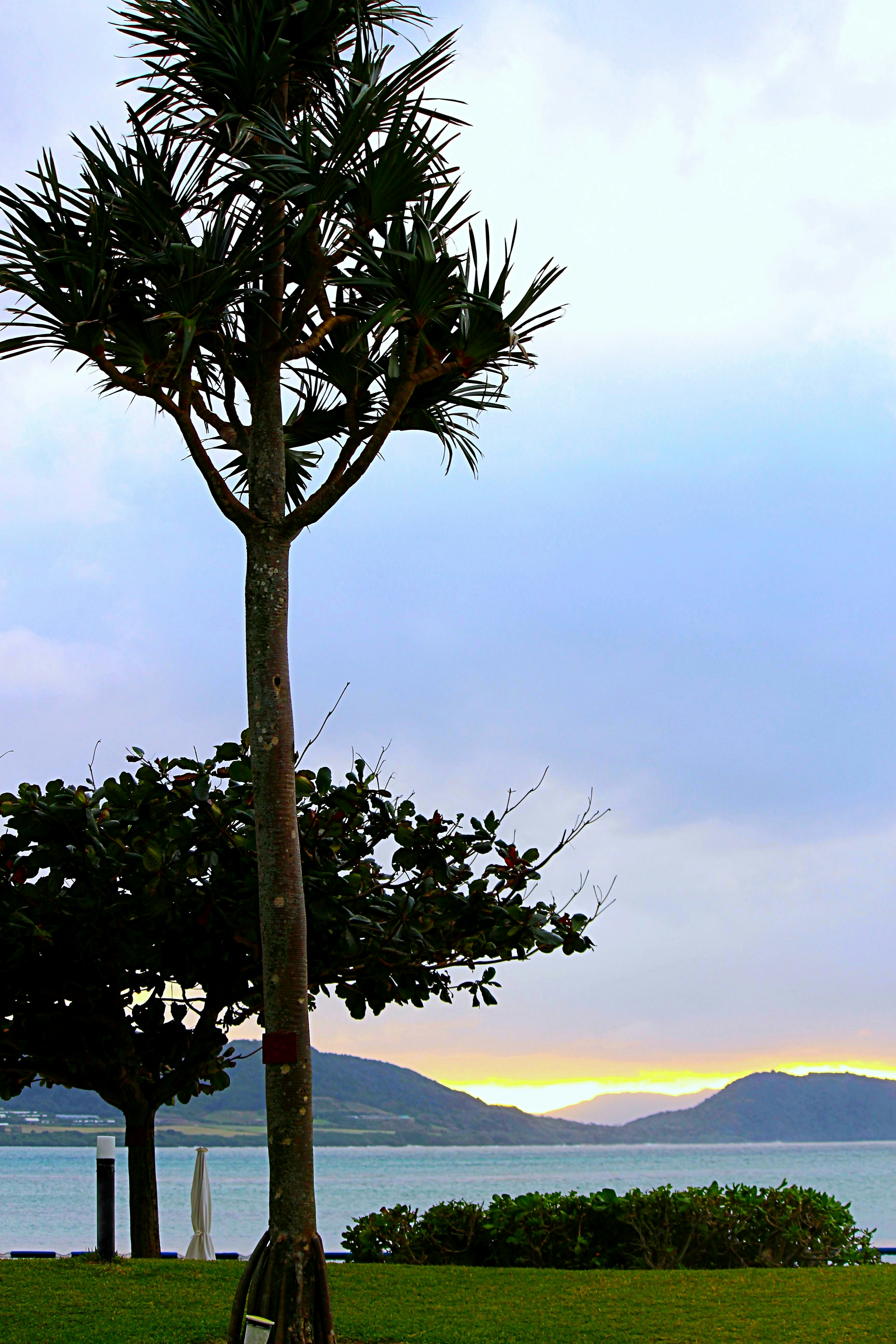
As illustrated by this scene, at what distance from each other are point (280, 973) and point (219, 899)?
6.81 feet

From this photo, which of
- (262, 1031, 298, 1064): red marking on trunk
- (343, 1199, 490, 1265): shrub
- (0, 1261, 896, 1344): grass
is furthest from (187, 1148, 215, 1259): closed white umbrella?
(262, 1031, 298, 1064): red marking on trunk

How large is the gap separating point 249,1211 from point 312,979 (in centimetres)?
5008

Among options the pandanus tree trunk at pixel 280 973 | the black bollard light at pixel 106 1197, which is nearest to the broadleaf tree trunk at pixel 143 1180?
the black bollard light at pixel 106 1197

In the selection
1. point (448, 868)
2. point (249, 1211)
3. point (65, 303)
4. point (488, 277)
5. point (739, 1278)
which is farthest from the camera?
point (249, 1211)

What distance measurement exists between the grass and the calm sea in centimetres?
2420

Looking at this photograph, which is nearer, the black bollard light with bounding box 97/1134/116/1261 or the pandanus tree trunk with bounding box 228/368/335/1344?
the pandanus tree trunk with bounding box 228/368/335/1344

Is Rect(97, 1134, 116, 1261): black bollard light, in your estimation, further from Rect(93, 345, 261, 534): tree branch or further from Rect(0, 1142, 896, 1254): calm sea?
Rect(0, 1142, 896, 1254): calm sea

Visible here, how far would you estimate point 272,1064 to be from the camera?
18.1 ft

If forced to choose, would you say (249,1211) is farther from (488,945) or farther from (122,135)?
(122,135)

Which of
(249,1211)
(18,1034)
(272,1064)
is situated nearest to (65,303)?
(272,1064)

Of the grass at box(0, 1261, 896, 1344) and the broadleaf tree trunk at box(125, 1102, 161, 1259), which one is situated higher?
the broadleaf tree trunk at box(125, 1102, 161, 1259)

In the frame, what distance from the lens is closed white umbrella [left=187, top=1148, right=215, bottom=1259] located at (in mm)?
10641

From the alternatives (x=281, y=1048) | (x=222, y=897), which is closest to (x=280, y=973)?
(x=281, y=1048)

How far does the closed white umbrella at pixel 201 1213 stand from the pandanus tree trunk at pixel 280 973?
18.5ft
